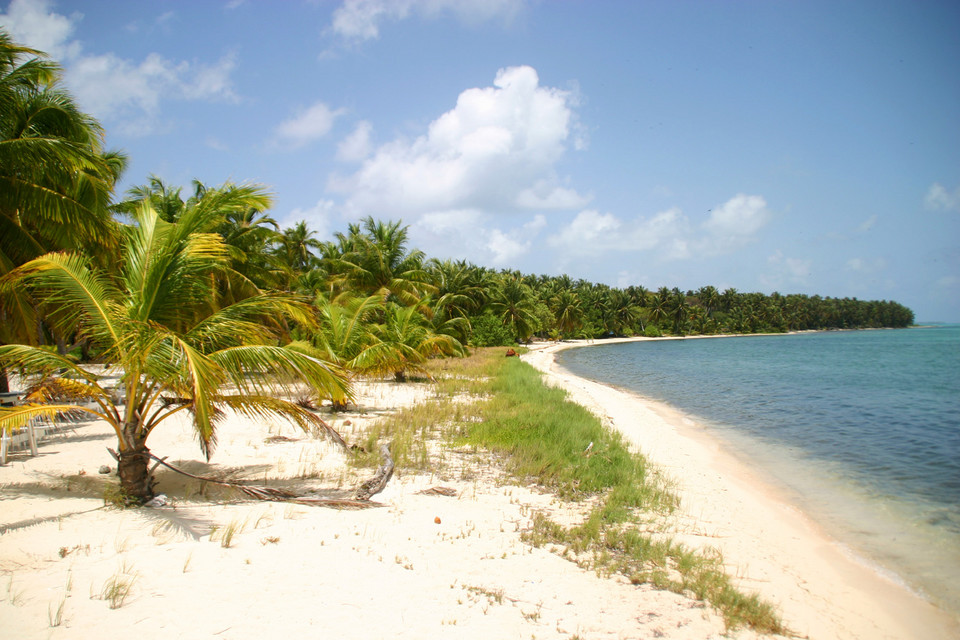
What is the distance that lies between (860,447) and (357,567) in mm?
13415

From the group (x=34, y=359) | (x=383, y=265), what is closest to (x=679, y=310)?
(x=383, y=265)

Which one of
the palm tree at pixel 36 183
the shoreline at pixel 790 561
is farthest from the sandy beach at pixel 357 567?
the palm tree at pixel 36 183

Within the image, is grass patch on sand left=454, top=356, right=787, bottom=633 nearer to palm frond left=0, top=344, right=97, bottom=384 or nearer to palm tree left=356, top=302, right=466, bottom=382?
palm tree left=356, top=302, right=466, bottom=382

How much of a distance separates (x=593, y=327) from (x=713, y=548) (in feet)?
243

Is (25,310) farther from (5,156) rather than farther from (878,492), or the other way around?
(878,492)

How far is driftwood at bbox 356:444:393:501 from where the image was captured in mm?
6160

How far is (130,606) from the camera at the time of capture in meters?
3.45

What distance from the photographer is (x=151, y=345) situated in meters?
4.91

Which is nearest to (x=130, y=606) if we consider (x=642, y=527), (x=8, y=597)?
(x=8, y=597)

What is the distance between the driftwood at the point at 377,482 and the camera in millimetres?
6160

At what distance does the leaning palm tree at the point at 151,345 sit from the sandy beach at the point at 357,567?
3.12 ft

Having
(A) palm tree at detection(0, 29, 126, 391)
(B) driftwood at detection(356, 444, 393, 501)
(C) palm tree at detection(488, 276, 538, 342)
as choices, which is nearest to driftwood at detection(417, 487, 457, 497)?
(B) driftwood at detection(356, 444, 393, 501)

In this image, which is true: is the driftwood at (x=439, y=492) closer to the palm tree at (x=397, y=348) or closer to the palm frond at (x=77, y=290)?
the palm frond at (x=77, y=290)

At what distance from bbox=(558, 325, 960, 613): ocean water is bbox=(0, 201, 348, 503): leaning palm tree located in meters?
7.72
